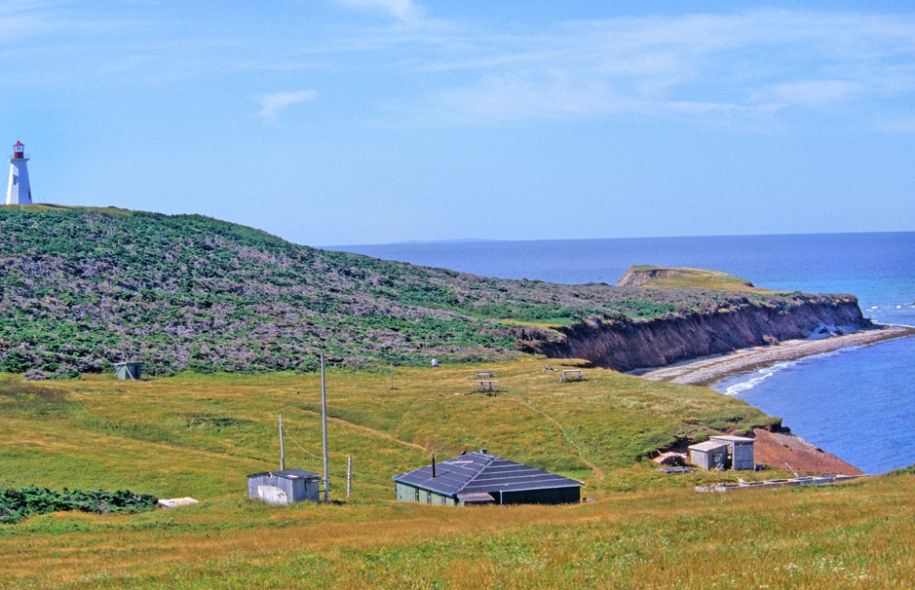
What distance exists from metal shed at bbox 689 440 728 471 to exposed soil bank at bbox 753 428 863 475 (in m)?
2.66

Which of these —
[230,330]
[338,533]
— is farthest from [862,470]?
[230,330]

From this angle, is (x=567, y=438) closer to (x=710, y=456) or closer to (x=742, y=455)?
(x=710, y=456)

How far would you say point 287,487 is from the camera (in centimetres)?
4512

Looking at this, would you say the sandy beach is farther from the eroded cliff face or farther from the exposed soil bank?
the exposed soil bank

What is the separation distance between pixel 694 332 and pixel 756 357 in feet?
30.0

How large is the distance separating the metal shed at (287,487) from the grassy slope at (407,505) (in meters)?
1.28

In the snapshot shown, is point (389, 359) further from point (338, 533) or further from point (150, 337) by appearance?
point (338, 533)

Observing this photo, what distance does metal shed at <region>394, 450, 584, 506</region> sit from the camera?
46.4 meters

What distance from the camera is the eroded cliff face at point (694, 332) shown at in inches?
4673

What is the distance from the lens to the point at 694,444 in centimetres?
6544

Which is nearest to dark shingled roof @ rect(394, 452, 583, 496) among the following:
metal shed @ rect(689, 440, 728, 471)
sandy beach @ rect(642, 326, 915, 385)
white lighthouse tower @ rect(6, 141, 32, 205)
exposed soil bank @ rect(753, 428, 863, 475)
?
metal shed @ rect(689, 440, 728, 471)

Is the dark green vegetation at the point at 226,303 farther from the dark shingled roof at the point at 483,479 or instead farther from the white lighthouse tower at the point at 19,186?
the dark shingled roof at the point at 483,479

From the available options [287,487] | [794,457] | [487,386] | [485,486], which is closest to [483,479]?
[485,486]

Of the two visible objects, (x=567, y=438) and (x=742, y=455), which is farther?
(x=567, y=438)
